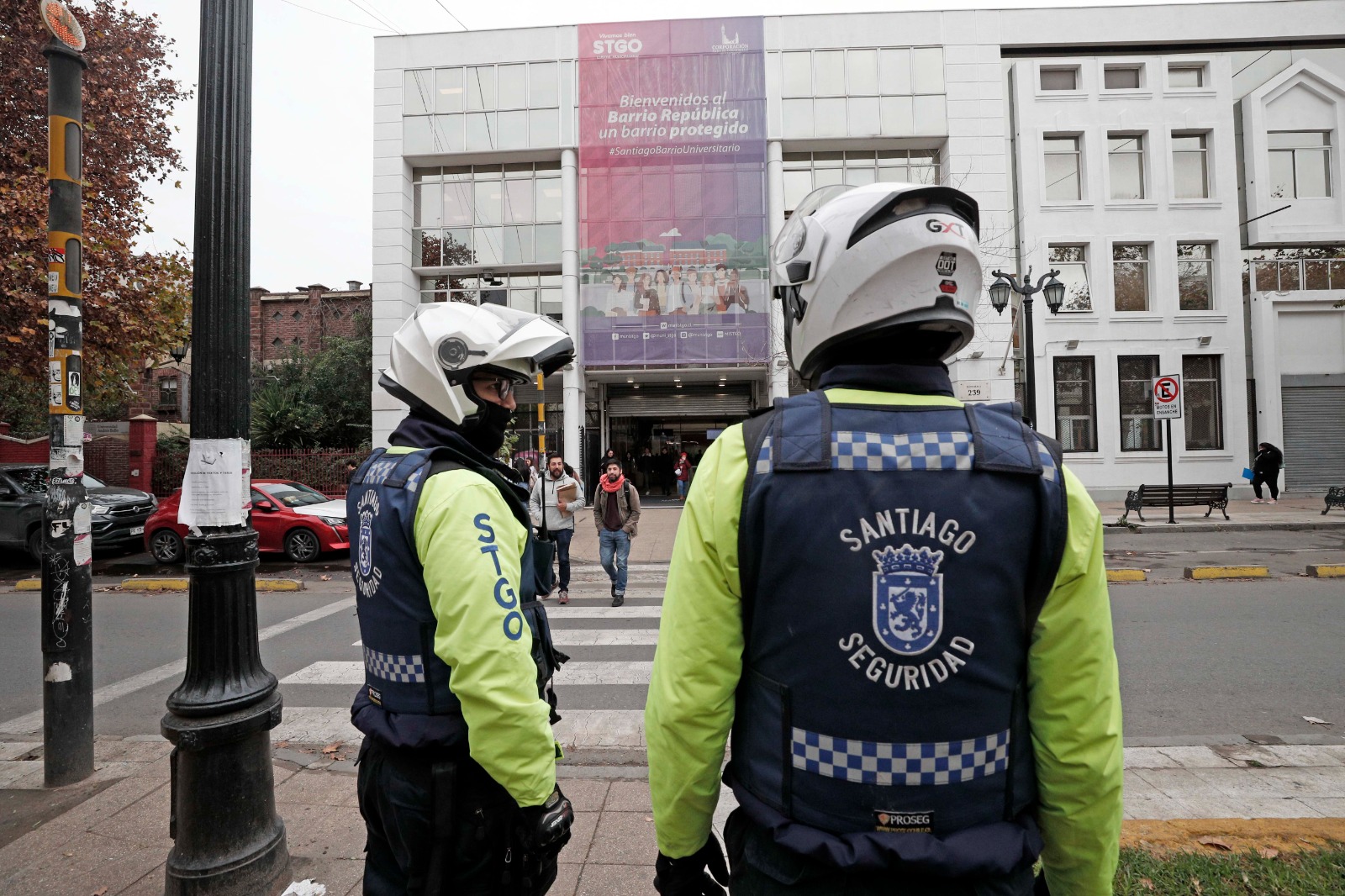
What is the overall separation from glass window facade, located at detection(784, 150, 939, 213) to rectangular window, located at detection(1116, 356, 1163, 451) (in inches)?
325

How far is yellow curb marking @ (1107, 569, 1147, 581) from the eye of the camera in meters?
9.95

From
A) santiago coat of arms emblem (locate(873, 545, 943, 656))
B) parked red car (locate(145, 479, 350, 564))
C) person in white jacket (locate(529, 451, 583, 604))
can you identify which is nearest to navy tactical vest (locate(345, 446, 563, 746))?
santiago coat of arms emblem (locate(873, 545, 943, 656))

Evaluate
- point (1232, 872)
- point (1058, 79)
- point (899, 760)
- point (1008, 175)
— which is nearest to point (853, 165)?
point (1008, 175)

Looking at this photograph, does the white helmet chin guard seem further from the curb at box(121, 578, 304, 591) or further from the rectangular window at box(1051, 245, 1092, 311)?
the rectangular window at box(1051, 245, 1092, 311)

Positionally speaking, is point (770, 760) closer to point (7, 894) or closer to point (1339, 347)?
point (7, 894)

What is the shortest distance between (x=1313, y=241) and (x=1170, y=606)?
66.9ft

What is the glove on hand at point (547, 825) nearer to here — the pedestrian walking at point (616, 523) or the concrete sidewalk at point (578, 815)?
the concrete sidewalk at point (578, 815)

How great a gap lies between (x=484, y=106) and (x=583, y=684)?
856 inches

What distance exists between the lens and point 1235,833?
3141mm

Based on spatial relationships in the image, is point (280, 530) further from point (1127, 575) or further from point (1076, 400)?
point (1076, 400)

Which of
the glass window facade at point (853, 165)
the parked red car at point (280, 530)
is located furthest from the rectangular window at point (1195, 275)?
the parked red car at point (280, 530)

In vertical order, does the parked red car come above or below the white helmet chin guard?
below

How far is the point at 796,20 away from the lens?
21.8 meters

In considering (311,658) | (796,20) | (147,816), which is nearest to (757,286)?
(796,20)
